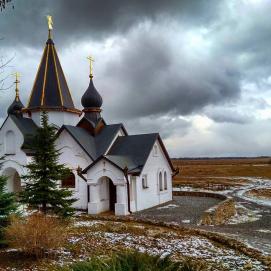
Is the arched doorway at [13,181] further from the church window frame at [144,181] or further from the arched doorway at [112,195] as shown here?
the church window frame at [144,181]

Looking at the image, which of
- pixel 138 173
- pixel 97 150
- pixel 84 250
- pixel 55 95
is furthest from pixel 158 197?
pixel 84 250

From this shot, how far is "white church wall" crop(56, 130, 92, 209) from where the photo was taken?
79.5 feet

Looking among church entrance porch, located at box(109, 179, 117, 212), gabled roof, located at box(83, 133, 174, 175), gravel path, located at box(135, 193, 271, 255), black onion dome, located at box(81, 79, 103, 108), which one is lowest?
gravel path, located at box(135, 193, 271, 255)

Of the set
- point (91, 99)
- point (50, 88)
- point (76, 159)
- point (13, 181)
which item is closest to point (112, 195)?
point (76, 159)

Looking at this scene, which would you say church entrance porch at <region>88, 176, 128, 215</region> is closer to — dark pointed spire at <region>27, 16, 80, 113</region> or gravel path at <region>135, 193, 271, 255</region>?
gravel path at <region>135, 193, 271, 255</region>

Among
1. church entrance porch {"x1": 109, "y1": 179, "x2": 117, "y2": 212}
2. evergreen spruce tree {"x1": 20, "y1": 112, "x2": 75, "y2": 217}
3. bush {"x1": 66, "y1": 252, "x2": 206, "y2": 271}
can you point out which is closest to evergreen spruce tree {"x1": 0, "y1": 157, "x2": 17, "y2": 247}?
evergreen spruce tree {"x1": 20, "y1": 112, "x2": 75, "y2": 217}

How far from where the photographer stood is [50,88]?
28.9m

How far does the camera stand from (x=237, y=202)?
86.9ft

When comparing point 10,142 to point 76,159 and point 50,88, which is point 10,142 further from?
point 76,159

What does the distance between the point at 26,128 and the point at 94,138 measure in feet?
16.2

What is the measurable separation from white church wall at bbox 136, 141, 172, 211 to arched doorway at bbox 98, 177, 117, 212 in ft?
5.56

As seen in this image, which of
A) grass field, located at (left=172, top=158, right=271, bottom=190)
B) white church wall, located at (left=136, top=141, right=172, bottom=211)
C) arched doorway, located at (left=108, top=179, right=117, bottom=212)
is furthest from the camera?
grass field, located at (left=172, top=158, right=271, bottom=190)

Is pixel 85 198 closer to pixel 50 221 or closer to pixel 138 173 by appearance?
pixel 138 173

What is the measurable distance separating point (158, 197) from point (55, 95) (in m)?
11.0
